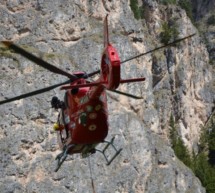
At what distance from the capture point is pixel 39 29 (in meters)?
53.3

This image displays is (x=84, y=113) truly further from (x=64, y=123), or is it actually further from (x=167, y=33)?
(x=167, y=33)

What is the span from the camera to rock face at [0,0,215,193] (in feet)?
147

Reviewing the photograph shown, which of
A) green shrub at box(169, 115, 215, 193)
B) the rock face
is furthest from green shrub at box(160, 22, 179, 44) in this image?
the rock face

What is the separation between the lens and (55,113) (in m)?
47.8

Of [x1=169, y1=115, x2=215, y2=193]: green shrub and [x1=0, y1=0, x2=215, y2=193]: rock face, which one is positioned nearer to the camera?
[x1=0, y1=0, x2=215, y2=193]: rock face

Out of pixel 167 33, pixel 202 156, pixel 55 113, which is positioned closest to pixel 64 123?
pixel 55 113

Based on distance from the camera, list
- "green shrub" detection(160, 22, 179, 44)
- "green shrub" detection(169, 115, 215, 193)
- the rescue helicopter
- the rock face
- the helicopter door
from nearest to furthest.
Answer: the rescue helicopter < the helicopter door < the rock face < "green shrub" detection(169, 115, 215, 193) < "green shrub" detection(160, 22, 179, 44)

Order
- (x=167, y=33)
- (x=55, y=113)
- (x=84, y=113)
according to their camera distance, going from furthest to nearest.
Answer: (x=167, y=33) < (x=55, y=113) < (x=84, y=113)

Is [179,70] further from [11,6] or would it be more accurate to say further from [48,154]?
[48,154]

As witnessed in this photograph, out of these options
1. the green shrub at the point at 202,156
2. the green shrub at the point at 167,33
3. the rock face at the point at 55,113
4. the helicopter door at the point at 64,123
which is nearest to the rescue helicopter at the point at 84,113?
the helicopter door at the point at 64,123

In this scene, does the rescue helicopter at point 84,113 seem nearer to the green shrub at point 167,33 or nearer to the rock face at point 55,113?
the rock face at point 55,113

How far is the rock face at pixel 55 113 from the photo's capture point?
147 ft

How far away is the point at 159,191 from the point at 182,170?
7807 millimetres

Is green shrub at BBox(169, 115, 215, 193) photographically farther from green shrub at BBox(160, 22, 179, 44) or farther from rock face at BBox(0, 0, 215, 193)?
green shrub at BBox(160, 22, 179, 44)
